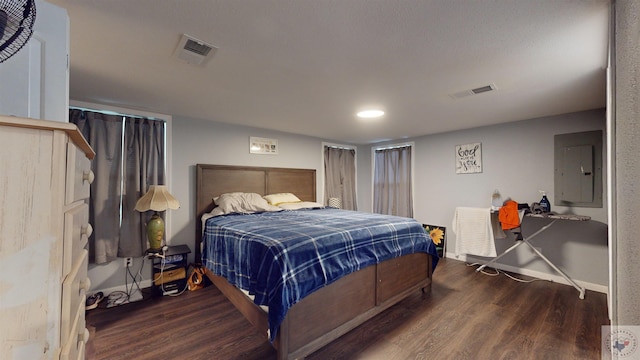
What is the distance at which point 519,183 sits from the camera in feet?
11.8

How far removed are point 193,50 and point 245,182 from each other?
7.63ft

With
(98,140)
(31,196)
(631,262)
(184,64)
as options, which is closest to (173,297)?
(98,140)

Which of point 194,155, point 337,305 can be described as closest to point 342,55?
point 337,305

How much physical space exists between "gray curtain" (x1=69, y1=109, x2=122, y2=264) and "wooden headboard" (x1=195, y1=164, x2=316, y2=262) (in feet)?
2.83

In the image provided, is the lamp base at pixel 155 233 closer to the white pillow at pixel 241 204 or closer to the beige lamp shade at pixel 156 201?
A: the beige lamp shade at pixel 156 201

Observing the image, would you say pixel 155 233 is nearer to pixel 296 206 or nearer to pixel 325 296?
pixel 296 206

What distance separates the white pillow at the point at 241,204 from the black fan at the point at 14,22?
253cm

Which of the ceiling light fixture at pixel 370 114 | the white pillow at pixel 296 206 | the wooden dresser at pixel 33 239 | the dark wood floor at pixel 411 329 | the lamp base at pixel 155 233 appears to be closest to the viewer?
the wooden dresser at pixel 33 239

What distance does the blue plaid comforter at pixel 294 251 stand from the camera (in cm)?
171

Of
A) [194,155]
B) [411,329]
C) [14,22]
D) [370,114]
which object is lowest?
[411,329]

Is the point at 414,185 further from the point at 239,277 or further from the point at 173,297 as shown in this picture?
the point at 173,297

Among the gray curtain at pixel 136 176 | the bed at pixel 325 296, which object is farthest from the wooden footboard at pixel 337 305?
the gray curtain at pixel 136 176

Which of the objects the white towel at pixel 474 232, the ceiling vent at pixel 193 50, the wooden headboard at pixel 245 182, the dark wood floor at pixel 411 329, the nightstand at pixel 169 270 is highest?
the ceiling vent at pixel 193 50

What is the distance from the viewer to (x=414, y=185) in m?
4.80
